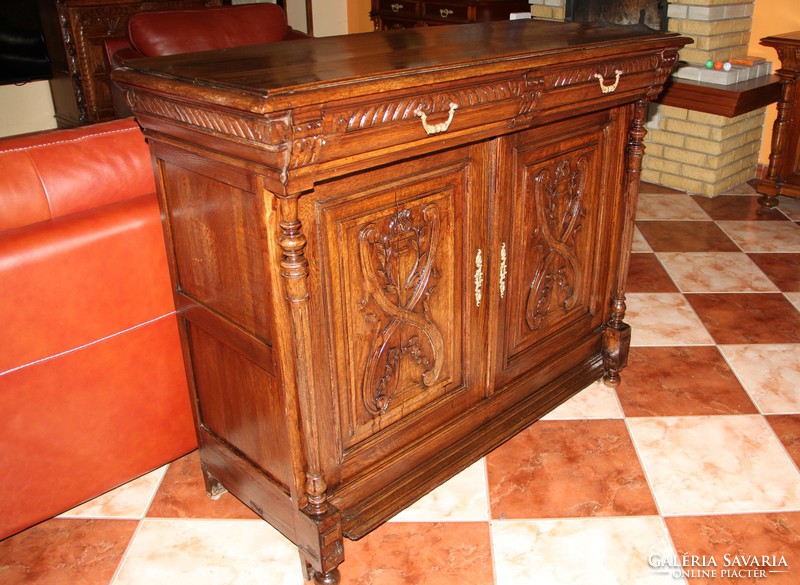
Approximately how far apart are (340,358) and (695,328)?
1.64 m

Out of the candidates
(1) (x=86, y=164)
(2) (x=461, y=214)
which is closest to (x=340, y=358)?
(2) (x=461, y=214)

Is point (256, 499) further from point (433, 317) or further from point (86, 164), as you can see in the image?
point (86, 164)

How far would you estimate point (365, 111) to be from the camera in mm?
1312

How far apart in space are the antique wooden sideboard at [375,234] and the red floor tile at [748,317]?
0.88m

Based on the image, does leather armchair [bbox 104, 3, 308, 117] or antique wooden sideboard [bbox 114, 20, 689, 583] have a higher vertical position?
leather armchair [bbox 104, 3, 308, 117]

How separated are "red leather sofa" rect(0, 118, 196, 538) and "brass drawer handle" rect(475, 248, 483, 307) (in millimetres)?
727

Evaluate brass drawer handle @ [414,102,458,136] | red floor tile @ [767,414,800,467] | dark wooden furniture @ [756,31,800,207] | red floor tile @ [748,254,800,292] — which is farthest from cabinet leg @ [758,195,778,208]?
brass drawer handle @ [414,102,458,136]

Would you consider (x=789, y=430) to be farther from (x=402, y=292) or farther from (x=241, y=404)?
(x=241, y=404)

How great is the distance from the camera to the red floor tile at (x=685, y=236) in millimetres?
3350

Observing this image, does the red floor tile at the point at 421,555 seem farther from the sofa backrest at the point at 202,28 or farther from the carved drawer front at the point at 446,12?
the carved drawer front at the point at 446,12

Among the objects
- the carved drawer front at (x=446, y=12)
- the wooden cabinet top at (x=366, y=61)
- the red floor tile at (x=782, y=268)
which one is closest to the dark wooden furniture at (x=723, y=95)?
the red floor tile at (x=782, y=268)

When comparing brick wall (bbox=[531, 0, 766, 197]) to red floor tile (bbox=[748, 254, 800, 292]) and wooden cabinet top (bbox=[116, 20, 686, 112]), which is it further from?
wooden cabinet top (bbox=[116, 20, 686, 112])

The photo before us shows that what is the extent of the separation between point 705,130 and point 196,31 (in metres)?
2.52

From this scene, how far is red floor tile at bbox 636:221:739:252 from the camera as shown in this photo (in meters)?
3.35
